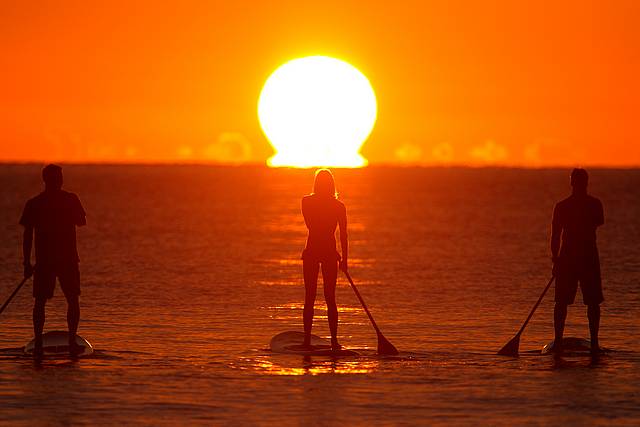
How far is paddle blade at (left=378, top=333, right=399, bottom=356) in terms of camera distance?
613 inches

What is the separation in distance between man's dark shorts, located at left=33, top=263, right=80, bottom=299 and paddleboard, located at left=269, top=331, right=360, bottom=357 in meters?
2.21

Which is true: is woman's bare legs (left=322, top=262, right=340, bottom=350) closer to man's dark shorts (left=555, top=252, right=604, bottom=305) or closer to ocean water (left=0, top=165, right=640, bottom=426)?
ocean water (left=0, top=165, right=640, bottom=426)

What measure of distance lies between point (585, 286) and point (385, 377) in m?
2.70

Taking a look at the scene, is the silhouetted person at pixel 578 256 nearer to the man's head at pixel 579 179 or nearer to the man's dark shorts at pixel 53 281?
the man's head at pixel 579 179

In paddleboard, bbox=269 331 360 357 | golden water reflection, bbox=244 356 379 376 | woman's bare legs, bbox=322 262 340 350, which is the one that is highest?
woman's bare legs, bbox=322 262 340 350

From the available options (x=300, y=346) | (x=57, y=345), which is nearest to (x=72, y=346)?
(x=57, y=345)

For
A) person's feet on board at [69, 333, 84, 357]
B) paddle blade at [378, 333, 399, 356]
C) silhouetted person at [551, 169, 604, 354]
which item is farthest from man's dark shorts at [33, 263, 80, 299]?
silhouetted person at [551, 169, 604, 354]

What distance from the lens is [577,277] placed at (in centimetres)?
1558

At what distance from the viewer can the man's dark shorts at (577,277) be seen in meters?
15.5

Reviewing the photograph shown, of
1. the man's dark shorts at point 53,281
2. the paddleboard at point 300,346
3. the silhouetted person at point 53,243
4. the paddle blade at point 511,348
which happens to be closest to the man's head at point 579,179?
the paddle blade at point 511,348

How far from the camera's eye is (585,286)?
613 inches

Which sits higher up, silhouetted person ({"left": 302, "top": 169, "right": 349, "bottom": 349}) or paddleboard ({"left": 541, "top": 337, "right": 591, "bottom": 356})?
silhouetted person ({"left": 302, "top": 169, "right": 349, "bottom": 349})

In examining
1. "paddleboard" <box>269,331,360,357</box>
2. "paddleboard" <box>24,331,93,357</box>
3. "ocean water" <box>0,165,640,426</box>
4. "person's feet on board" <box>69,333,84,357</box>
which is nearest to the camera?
"ocean water" <box>0,165,640,426</box>

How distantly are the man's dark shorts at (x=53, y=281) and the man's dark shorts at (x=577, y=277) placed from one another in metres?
4.82
